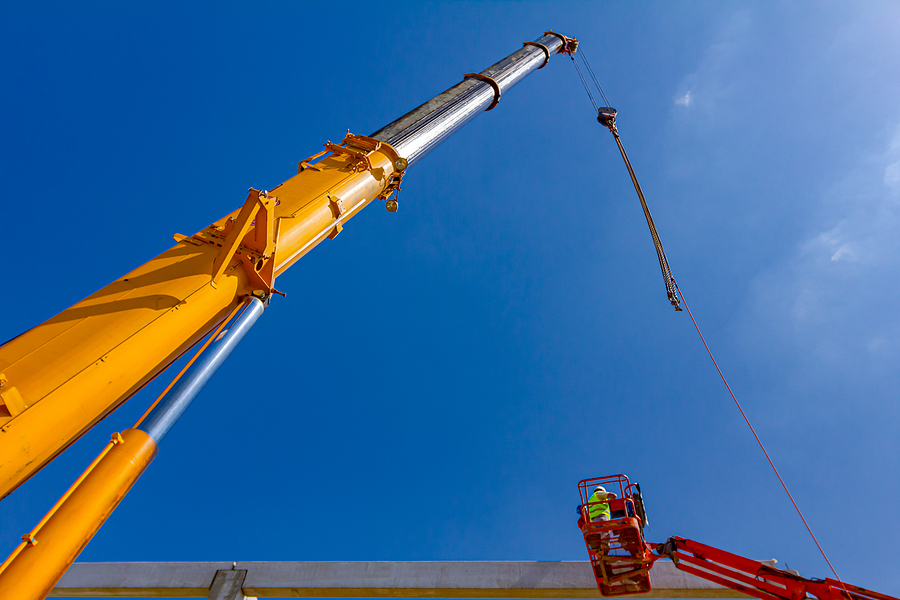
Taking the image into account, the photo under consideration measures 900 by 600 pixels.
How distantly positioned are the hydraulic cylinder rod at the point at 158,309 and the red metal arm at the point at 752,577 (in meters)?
6.62

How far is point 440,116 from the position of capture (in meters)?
8.80

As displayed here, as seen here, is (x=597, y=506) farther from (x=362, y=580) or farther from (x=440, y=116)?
(x=440, y=116)

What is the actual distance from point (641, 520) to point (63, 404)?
23.5ft

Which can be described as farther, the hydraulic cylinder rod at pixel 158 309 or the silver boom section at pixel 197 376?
the silver boom section at pixel 197 376

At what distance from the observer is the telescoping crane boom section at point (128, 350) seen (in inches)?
117

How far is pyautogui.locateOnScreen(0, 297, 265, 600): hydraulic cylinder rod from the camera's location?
9.30ft

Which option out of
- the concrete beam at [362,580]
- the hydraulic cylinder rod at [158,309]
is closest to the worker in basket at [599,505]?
the concrete beam at [362,580]

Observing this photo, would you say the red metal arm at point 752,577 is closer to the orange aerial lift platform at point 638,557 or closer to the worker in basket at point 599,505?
the orange aerial lift platform at point 638,557

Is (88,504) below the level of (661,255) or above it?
below

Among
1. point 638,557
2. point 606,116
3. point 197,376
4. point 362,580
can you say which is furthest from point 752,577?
point 606,116

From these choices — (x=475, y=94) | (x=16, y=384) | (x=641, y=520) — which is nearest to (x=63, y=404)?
Answer: (x=16, y=384)

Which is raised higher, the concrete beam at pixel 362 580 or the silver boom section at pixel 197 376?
the concrete beam at pixel 362 580

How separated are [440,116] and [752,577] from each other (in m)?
8.42

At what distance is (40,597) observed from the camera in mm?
2869
